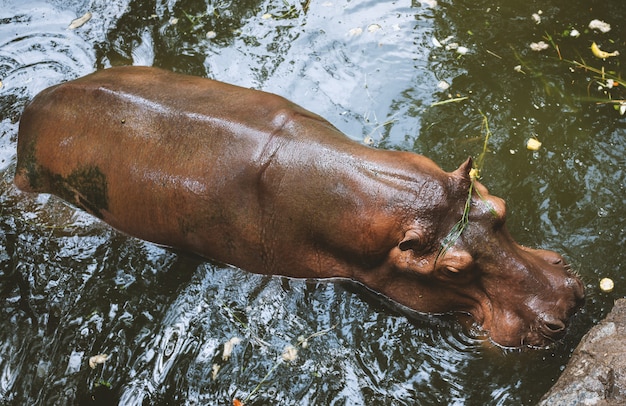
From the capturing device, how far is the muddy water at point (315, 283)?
530 centimetres

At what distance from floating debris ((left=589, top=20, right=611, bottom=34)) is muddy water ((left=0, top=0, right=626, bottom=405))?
6cm

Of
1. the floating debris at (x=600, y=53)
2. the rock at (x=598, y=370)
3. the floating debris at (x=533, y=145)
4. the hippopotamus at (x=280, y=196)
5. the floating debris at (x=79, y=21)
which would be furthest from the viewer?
the floating debris at (x=79, y=21)

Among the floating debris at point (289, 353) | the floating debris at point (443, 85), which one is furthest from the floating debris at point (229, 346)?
the floating debris at point (443, 85)

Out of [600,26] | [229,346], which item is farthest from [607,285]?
[600,26]

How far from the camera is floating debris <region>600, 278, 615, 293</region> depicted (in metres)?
5.45

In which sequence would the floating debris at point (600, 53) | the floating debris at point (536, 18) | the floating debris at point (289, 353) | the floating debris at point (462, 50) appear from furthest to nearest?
1. the floating debris at point (536, 18)
2. the floating debris at point (462, 50)
3. the floating debris at point (600, 53)
4. the floating debris at point (289, 353)

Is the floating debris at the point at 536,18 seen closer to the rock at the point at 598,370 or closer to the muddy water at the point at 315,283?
the muddy water at the point at 315,283

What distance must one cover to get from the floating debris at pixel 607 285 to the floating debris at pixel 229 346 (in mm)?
2961

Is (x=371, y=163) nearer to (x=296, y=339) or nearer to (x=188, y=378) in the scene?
(x=296, y=339)

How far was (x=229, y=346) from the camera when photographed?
5555 mm

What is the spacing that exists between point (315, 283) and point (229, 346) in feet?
2.90

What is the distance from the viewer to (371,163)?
5.19 metres

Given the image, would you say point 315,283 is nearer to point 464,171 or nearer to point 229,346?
point 229,346

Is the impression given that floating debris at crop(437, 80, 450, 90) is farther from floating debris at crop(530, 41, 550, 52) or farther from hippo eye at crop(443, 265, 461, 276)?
hippo eye at crop(443, 265, 461, 276)
